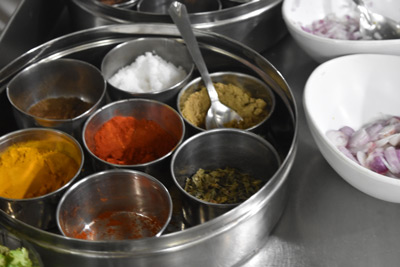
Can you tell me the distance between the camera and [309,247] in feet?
Answer: 2.98

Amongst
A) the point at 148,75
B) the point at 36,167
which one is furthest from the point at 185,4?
the point at 36,167

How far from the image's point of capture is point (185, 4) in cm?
133

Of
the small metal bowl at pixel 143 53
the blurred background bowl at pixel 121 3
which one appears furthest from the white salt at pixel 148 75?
the blurred background bowl at pixel 121 3

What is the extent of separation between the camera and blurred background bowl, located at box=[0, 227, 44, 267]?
0.72 meters

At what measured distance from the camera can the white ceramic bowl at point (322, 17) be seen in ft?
3.58

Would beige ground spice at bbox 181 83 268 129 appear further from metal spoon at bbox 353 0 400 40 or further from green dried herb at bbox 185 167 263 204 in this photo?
metal spoon at bbox 353 0 400 40

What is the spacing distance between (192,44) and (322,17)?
379 millimetres

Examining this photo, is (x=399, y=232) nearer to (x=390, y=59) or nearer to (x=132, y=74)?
(x=390, y=59)

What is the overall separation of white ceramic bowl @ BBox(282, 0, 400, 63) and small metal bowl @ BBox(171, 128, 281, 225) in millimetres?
299

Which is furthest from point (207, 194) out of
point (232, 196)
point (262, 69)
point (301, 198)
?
point (262, 69)

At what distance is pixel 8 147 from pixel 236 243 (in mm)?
489

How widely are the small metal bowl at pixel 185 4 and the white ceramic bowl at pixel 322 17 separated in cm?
21

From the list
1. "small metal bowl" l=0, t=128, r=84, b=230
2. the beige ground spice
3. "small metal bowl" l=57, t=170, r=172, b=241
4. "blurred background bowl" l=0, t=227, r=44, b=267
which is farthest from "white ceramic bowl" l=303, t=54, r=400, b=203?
"blurred background bowl" l=0, t=227, r=44, b=267

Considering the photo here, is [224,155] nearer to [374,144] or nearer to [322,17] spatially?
[374,144]
